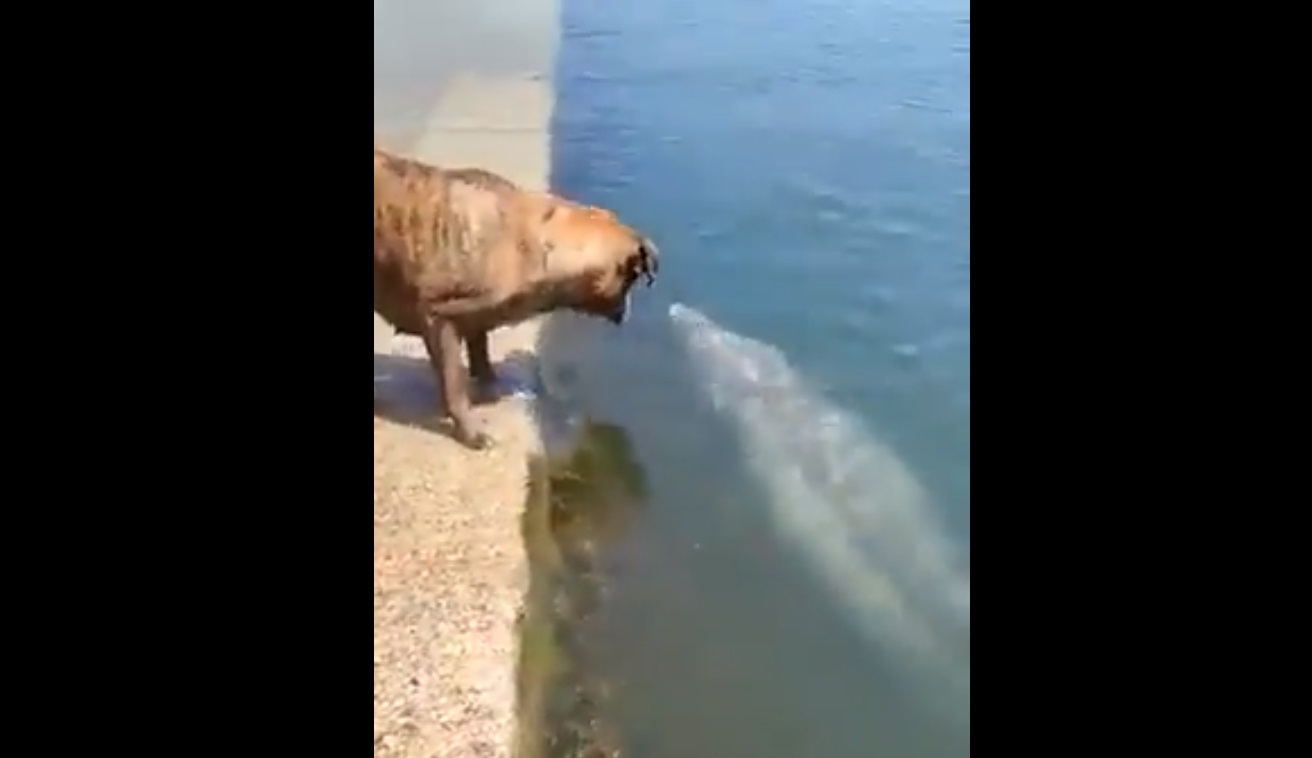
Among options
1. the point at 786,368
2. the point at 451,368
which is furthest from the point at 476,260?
the point at 786,368

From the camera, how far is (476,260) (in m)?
1.12

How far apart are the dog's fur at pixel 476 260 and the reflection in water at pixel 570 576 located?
0.08 m

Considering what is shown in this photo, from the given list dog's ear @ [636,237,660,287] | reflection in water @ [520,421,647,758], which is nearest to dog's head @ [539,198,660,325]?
dog's ear @ [636,237,660,287]

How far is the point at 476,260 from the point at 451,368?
3.3 inches

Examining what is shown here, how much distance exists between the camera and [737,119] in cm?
112

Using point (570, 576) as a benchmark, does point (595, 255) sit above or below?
above

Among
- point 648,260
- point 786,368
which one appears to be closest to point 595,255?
point 648,260

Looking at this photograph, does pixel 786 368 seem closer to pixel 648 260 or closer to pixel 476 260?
pixel 648 260

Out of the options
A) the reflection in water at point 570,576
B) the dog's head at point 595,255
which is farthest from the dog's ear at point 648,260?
the reflection in water at point 570,576
